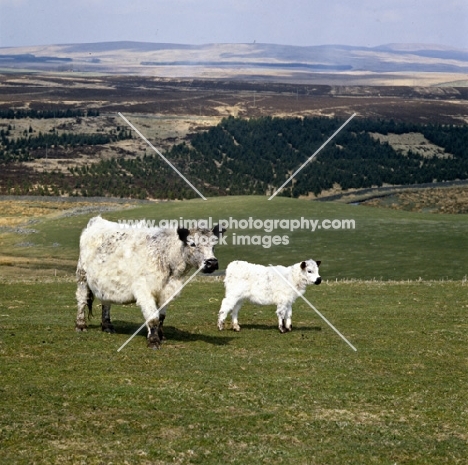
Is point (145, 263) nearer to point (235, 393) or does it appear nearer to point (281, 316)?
point (281, 316)

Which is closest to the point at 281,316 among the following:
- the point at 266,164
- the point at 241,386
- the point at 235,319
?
the point at 235,319

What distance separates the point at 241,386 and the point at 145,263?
15.4 ft

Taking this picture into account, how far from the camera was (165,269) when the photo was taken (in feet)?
65.5

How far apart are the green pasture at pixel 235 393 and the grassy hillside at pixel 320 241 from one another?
86.1 feet

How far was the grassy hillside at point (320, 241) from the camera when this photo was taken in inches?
2012

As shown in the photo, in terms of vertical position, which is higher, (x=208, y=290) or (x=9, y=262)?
(x=208, y=290)

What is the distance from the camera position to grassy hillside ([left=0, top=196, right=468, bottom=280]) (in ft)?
168

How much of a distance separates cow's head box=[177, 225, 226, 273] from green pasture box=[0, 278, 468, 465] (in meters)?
2.02

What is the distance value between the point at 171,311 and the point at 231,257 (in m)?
30.4

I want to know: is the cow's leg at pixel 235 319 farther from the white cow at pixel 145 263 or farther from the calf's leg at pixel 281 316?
the white cow at pixel 145 263

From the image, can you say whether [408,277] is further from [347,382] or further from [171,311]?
[347,382]

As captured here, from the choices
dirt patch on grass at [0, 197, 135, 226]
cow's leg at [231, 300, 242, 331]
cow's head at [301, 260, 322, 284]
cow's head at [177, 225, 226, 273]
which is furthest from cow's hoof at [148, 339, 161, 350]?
dirt patch on grass at [0, 197, 135, 226]

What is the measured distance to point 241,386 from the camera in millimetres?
16438

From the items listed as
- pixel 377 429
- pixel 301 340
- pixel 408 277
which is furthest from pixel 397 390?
pixel 408 277
